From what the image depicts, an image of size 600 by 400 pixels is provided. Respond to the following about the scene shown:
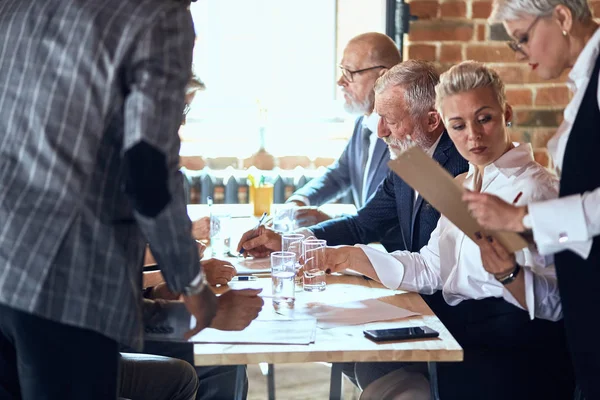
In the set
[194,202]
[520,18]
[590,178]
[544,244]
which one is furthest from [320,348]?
[194,202]

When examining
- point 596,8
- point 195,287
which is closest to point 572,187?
point 195,287

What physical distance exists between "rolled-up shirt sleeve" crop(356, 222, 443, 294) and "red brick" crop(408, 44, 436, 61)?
1569 mm

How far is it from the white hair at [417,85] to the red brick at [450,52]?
3.31ft

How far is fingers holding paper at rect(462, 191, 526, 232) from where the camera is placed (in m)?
1.53

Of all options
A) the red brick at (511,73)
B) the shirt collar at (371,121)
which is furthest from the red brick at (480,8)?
the shirt collar at (371,121)

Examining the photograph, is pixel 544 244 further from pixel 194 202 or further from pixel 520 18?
pixel 194 202

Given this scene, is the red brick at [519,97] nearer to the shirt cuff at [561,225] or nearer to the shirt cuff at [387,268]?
the shirt cuff at [387,268]

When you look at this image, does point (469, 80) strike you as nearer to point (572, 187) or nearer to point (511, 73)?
point (572, 187)

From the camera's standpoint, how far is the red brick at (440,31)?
353 cm

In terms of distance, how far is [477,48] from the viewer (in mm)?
3549

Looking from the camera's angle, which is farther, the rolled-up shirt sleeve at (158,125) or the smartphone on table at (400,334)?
the smartphone on table at (400,334)

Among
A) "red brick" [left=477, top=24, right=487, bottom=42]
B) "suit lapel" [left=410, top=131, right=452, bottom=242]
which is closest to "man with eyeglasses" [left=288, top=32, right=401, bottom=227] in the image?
"red brick" [left=477, top=24, right=487, bottom=42]

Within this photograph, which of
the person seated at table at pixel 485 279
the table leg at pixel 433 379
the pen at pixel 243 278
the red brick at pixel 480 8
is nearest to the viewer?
the table leg at pixel 433 379

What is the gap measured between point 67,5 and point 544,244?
0.97 metres
